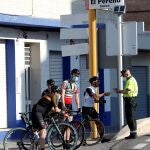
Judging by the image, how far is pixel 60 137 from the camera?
14398mm

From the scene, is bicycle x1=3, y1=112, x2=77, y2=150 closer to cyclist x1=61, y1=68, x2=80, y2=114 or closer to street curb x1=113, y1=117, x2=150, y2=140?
cyclist x1=61, y1=68, x2=80, y2=114

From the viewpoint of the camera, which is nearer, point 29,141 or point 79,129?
point 29,141

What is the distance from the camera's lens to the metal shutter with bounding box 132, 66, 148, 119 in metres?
27.4

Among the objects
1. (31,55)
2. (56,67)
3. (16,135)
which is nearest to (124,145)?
(16,135)

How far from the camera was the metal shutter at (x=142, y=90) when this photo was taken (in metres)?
27.4

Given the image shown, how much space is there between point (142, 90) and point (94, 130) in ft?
39.0

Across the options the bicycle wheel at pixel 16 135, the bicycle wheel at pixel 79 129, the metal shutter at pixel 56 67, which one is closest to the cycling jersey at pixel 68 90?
the bicycle wheel at pixel 79 129

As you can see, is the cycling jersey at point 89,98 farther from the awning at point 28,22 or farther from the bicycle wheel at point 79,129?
the awning at point 28,22

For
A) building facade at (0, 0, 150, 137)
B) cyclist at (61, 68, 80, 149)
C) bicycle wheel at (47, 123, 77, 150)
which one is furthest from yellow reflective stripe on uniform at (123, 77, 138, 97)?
bicycle wheel at (47, 123, 77, 150)

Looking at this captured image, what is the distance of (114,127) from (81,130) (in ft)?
22.2

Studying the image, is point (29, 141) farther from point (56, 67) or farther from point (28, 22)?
point (56, 67)

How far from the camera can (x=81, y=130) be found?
1531 centimetres

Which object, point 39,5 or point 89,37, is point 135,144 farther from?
point 39,5

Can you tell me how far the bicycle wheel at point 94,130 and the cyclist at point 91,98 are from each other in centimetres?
18
